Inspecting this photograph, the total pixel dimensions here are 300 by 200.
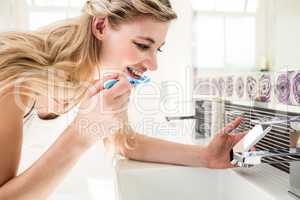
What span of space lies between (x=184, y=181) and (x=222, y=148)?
0.39 feet

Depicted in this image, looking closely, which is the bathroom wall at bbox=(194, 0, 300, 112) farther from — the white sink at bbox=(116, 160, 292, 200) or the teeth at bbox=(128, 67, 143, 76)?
the teeth at bbox=(128, 67, 143, 76)

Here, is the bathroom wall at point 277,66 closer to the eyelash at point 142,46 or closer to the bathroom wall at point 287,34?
the bathroom wall at point 287,34

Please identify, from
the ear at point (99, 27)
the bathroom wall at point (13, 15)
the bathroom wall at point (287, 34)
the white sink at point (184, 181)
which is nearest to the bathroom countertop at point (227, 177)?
the white sink at point (184, 181)

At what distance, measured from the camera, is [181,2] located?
1.14 meters

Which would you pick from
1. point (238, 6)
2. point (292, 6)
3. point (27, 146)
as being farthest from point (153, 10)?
point (27, 146)

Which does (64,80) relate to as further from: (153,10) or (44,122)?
(153,10)

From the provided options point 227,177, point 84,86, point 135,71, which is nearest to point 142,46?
point 135,71

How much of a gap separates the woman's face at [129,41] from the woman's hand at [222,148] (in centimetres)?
34

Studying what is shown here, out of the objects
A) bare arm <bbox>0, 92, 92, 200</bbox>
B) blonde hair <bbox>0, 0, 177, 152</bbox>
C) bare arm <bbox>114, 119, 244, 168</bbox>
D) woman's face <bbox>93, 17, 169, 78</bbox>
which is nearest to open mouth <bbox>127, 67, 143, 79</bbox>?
woman's face <bbox>93, 17, 169, 78</bbox>

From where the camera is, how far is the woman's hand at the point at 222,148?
2.17 ft

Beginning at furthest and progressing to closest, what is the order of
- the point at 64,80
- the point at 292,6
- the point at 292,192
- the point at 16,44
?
the point at 64,80 < the point at 16,44 < the point at 292,6 < the point at 292,192

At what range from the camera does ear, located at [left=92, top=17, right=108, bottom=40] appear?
2.69 feet

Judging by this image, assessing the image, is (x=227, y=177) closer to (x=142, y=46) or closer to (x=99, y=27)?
(x=142, y=46)

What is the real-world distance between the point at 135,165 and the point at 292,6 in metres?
0.50
